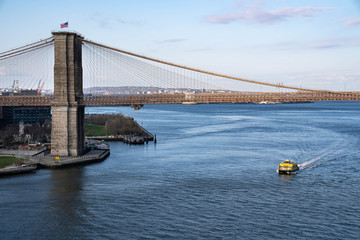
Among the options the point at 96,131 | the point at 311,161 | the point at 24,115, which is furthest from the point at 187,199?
the point at 96,131

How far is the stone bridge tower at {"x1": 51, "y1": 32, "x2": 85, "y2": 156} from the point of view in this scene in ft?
159

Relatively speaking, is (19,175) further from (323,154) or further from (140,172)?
(323,154)

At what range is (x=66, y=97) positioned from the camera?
49.1 m

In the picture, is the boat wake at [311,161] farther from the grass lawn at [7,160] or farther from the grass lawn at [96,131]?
the grass lawn at [96,131]

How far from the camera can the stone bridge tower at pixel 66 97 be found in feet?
159

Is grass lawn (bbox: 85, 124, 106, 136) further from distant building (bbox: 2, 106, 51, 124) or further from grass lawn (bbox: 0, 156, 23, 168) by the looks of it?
grass lawn (bbox: 0, 156, 23, 168)

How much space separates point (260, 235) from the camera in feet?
85.6

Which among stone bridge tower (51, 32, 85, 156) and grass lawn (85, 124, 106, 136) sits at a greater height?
stone bridge tower (51, 32, 85, 156)

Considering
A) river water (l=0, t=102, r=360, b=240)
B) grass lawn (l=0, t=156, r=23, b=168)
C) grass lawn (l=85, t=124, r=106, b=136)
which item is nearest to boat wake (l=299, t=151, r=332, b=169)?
river water (l=0, t=102, r=360, b=240)

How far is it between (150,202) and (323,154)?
31.2 meters

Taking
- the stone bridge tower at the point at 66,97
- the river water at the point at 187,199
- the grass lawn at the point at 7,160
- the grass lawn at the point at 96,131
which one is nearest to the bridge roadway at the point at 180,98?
the stone bridge tower at the point at 66,97

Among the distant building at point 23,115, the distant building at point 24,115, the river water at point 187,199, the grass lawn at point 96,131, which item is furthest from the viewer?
the grass lawn at point 96,131

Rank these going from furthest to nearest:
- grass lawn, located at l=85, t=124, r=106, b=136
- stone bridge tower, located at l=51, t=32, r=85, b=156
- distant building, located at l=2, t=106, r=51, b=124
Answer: grass lawn, located at l=85, t=124, r=106, b=136
distant building, located at l=2, t=106, r=51, b=124
stone bridge tower, located at l=51, t=32, r=85, b=156

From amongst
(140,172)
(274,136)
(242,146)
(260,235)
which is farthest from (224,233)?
(274,136)
